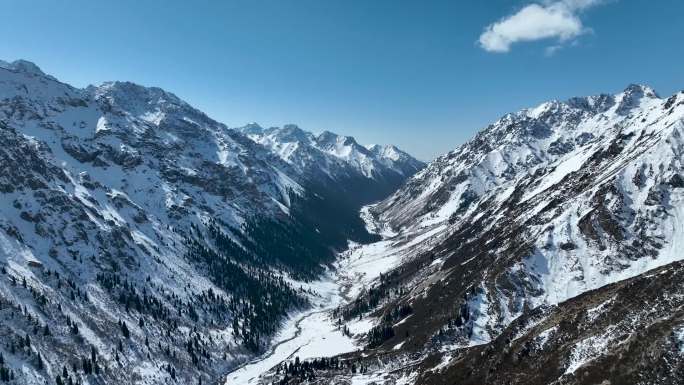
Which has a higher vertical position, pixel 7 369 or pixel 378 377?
pixel 7 369

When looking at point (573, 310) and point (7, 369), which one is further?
point (7, 369)

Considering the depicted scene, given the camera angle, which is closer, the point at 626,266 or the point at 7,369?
the point at 7,369

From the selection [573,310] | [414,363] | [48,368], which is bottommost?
[414,363]

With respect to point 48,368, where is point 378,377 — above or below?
below

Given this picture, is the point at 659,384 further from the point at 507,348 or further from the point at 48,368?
the point at 48,368

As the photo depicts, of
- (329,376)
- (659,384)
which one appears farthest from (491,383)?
(329,376)

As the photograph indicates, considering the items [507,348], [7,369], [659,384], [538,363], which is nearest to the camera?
[659,384]

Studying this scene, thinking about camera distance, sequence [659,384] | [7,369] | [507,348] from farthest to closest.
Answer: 1. [7,369]
2. [507,348]
3. [659,384]

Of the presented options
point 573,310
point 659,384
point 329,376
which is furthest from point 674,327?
point 329,376

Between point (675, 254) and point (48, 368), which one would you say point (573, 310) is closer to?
point (675, 254)
